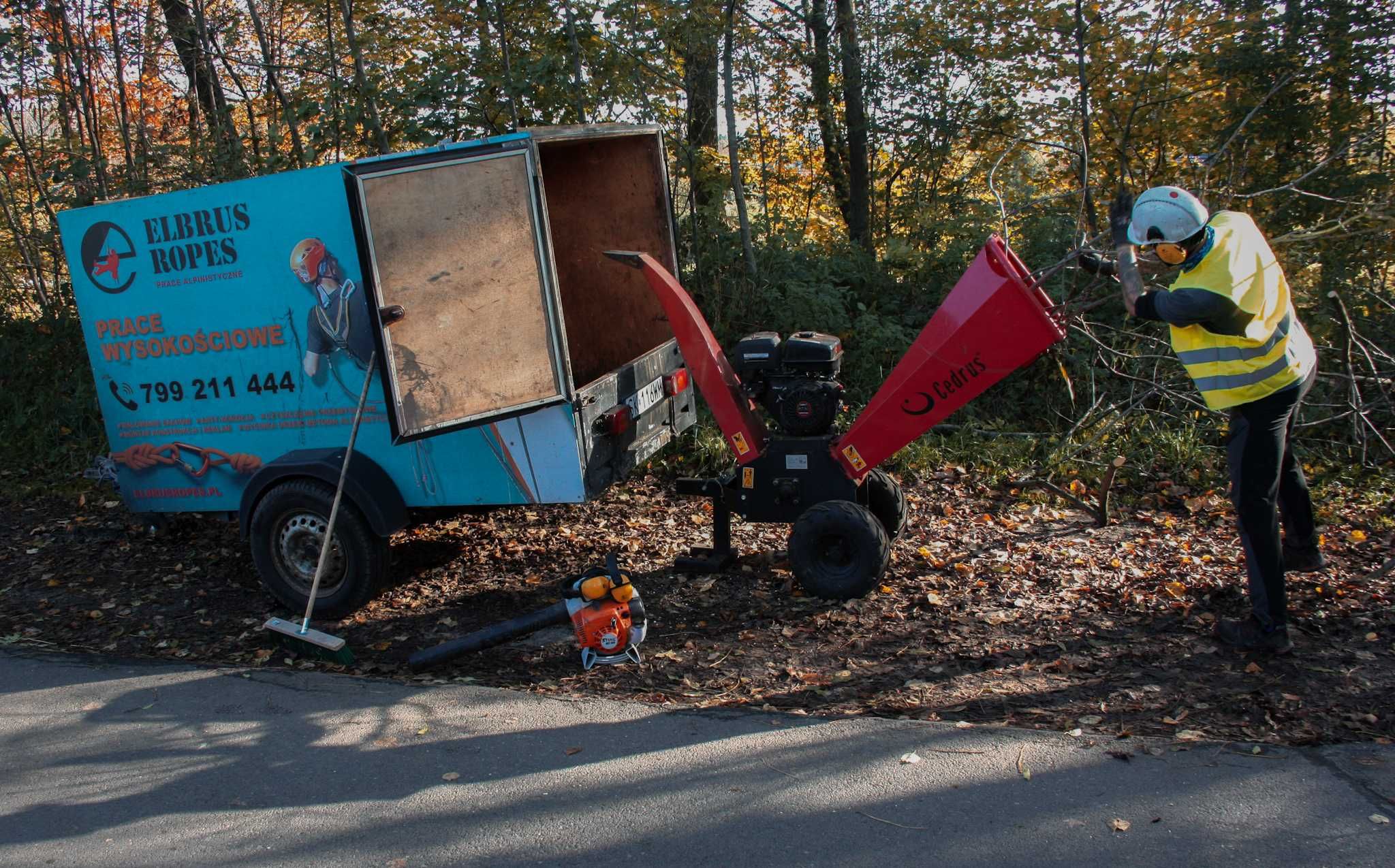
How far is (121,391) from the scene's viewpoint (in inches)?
231

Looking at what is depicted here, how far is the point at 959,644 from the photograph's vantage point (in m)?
4.52

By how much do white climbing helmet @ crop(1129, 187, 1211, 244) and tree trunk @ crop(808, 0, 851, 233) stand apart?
694 cm

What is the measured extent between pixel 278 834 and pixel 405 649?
1.67 metres

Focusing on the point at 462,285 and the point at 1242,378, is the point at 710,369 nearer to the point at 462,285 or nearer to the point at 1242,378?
the point at 462,285

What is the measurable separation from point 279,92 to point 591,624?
8.40 m

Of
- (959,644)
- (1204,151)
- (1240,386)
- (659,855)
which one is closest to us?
(659,855)

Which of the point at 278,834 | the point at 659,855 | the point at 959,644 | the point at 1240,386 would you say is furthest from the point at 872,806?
the point at 1240,386

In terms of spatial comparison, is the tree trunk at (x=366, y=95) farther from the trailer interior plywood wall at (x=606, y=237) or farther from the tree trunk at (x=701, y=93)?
the trailer interior plywood wall at (x=606, y=237)

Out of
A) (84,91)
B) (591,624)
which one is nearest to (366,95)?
(84,91)

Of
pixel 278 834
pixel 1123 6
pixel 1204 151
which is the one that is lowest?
pixel 278 834

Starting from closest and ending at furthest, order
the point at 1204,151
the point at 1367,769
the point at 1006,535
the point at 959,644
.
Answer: the point at 1367,769
the point at 959,644
the point at 1006,535
the point at 1204,151

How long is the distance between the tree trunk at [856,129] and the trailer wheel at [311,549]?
6.61m

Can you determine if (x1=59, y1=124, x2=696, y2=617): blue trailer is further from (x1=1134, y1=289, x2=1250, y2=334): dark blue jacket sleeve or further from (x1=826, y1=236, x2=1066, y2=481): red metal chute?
(x1=1134, y1=289, x2=1250, y2=334): dark blue jacket sleeve

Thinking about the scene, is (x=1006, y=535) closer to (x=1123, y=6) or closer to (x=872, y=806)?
(x=872, y=806)
